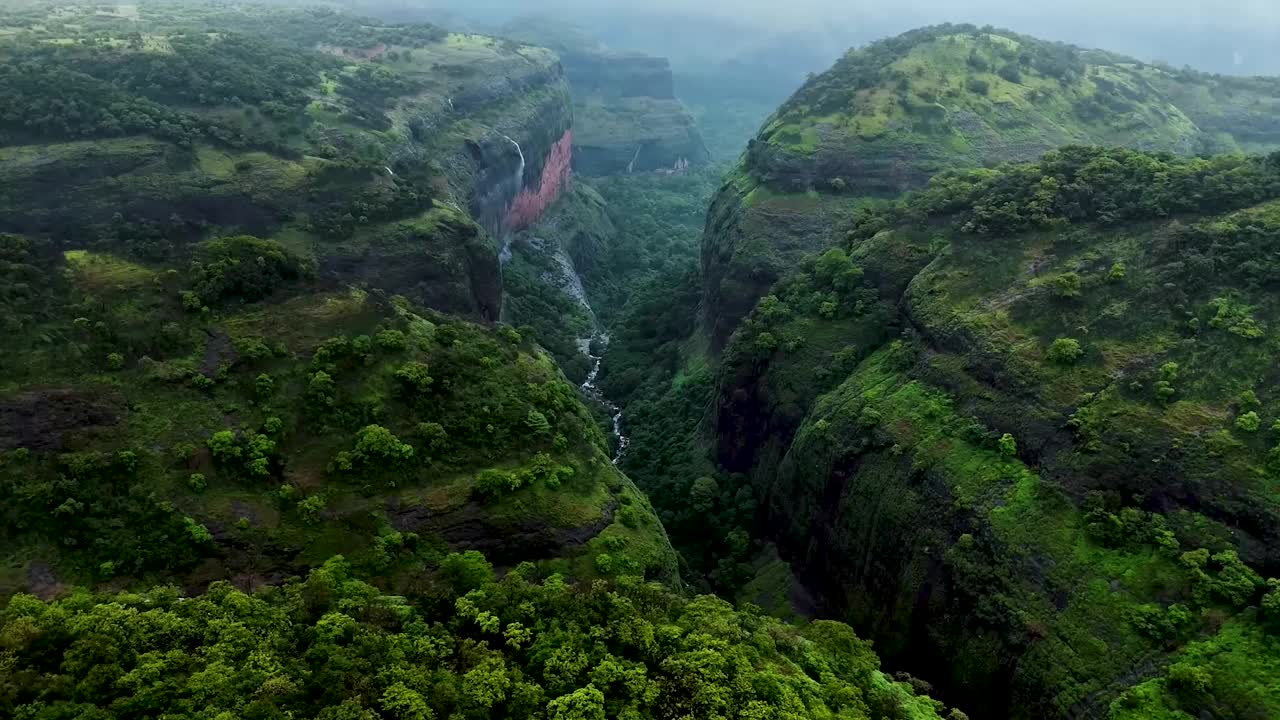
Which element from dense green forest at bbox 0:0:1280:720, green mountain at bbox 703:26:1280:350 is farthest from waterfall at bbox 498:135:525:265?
green mountain at bbox 703:26:1280:350

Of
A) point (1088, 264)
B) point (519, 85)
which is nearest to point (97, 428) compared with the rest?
point (1088, 264)

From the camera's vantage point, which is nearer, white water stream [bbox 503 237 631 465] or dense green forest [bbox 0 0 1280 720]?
dense green forest [bbox 0 0 1280 720]

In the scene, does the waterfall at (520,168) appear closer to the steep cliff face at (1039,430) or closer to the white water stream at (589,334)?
the white water stream at (589,334)

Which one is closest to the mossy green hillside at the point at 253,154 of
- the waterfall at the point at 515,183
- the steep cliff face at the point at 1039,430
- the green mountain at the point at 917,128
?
the waterfall at the point at 515,183

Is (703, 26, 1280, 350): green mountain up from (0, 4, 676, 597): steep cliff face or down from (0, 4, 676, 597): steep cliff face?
up

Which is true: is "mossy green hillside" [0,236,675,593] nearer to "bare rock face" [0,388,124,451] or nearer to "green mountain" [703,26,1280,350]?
"bare rock face" [0,388,124,451]

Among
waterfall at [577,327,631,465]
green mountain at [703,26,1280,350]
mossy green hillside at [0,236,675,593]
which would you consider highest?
green mountain at [703,26,1280,350]

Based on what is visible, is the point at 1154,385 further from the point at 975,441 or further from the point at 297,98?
the point at 297,98

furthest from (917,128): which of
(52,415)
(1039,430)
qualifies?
(52,415)

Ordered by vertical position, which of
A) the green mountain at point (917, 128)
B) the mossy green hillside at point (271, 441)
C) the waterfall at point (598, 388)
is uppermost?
the green mountain at point (917, 128)
